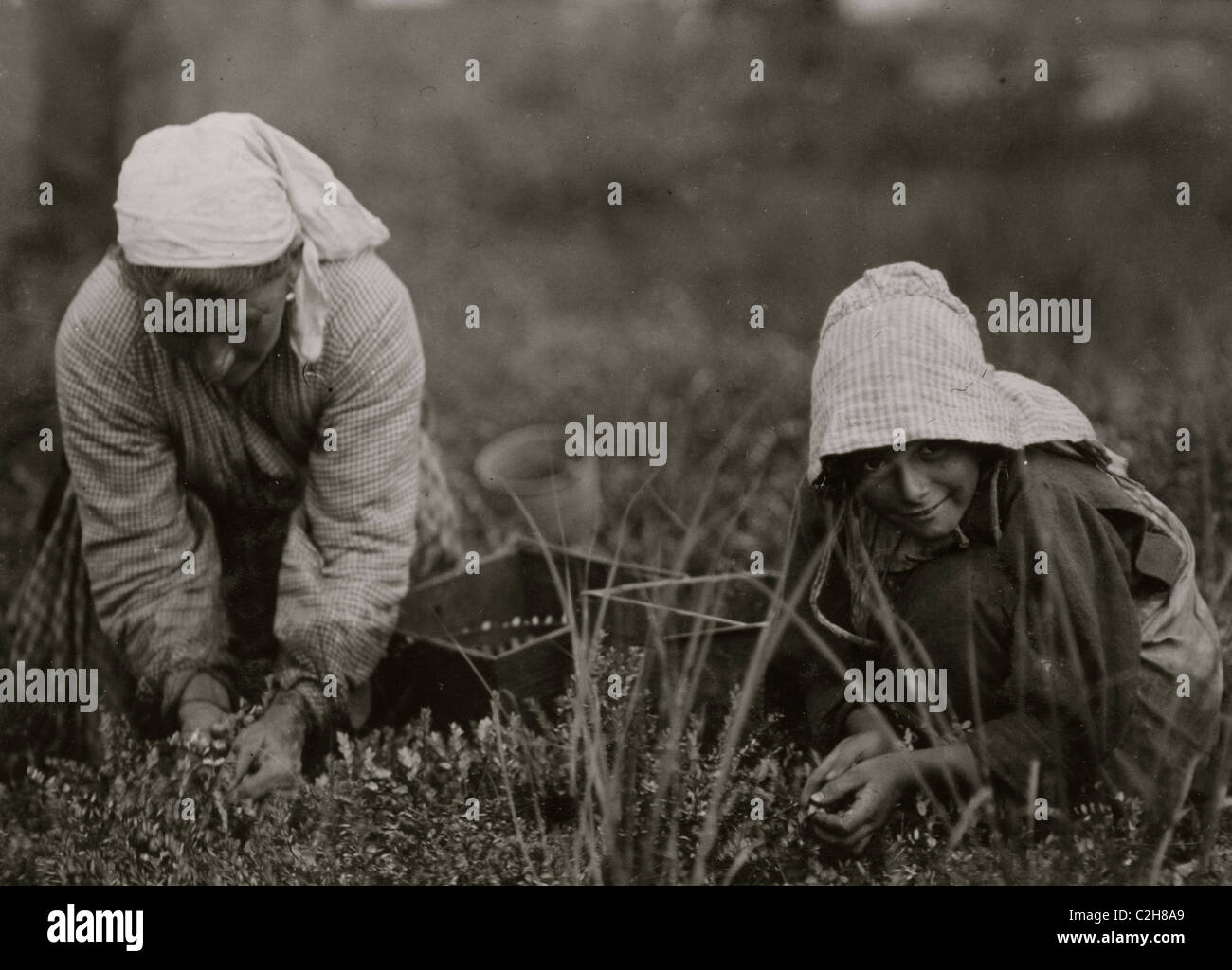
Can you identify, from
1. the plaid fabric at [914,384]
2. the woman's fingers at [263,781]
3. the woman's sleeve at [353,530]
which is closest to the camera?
the plaid fabric at [914,384]

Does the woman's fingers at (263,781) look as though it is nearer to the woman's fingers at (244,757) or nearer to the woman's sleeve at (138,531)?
the woman's fingers at (244,757)

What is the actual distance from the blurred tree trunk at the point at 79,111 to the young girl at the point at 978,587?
154 cm

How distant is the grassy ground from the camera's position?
106 inches

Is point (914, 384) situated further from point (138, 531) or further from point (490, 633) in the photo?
point (138, 531)

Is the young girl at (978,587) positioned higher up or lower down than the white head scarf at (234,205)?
lower down

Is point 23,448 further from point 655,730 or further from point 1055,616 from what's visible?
point 1055,616

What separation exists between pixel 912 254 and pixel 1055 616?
0.81 meters

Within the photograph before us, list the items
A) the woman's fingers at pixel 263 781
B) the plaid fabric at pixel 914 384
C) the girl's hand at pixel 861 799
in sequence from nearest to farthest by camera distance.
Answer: the plaid fabric at pixel 914 384 → the girl's hand at pixel 861 799 → the woman's fingers at pixel 263 781

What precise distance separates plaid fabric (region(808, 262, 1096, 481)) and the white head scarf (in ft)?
3.30

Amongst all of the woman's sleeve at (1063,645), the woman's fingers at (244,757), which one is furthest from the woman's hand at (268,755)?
the woman's sleeve at (1063,645)

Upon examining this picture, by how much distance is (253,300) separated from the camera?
2.62 m

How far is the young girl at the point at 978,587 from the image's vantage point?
2.40 m
